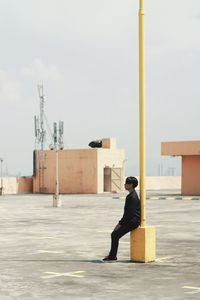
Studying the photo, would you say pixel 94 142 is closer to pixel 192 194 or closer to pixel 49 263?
pixel 192 194

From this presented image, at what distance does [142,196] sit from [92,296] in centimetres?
390

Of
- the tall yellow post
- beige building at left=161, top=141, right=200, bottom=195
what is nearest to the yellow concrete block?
the tall yellow post

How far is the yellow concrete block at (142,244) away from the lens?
1267cm

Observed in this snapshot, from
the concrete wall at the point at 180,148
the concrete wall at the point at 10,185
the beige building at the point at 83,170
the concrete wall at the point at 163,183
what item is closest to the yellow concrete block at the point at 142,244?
the concrete wall at the point at 180,148

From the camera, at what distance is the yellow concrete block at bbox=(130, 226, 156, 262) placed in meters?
12.7

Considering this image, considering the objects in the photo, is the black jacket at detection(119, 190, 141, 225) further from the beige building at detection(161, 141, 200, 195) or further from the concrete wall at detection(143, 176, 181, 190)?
the concrete wall at detection(143, 176, 181, 190)

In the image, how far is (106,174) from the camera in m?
62.4

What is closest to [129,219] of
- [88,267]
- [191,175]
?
[88,267]

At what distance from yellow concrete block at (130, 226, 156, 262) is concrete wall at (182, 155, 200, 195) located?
40.4m

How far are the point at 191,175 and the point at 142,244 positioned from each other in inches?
1612

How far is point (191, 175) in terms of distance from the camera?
53094mm

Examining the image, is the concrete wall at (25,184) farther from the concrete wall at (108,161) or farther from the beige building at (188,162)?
the beige building at (188,162)

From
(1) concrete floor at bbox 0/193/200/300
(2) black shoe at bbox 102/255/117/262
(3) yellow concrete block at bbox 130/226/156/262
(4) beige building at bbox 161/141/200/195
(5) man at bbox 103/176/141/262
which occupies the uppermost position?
(4) beige building at bbox 161/141/200/195

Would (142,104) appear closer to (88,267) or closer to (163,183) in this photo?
(88,267)
